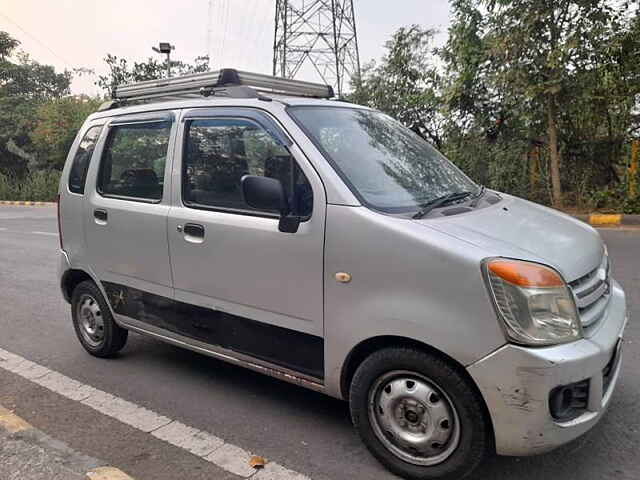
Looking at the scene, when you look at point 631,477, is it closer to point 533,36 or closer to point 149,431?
point 149,431

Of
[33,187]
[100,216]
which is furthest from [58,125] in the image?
[100,216]

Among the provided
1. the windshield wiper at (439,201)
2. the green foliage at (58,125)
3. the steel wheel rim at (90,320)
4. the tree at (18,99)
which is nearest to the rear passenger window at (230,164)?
the windshield wiper at (439,201)

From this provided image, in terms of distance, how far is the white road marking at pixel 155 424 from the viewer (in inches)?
110

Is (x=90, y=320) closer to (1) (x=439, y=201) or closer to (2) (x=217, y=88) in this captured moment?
(2) (x=217, y=88)

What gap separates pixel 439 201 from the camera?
3014 millimetres

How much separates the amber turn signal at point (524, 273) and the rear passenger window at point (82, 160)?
3.21 m

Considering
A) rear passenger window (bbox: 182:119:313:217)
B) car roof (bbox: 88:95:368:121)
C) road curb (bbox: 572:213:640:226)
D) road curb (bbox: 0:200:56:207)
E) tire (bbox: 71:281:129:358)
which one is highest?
car roof (bbox: 88:95:368:121)

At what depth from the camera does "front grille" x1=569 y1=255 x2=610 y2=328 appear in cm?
248

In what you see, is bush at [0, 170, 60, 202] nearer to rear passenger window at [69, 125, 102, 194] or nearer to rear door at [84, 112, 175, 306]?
rear passenger window at [69, 125, 102, 194]

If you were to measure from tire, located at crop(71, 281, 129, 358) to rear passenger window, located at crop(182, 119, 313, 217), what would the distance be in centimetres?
137

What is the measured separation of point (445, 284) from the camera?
2.44 metres

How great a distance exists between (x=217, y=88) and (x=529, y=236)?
210 centimetres

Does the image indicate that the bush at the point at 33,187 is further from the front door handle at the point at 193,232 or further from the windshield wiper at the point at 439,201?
the windshield wiper at the point at 439,201

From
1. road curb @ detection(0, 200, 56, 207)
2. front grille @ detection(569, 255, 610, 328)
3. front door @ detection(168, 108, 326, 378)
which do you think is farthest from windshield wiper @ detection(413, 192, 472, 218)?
road curb @ detection(0, 200, 56, 207)
